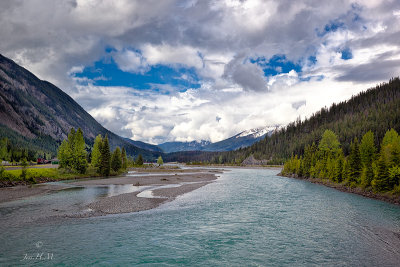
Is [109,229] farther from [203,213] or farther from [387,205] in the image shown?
[387,205]

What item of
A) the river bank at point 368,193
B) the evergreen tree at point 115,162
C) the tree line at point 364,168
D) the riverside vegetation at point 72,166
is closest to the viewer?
the river bank at point 368,193

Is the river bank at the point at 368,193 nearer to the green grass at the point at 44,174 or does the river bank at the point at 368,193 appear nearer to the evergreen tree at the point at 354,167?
the evergreen tree at the point at 354,167

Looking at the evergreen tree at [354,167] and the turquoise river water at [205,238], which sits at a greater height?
the evergreen tree at [354,167]

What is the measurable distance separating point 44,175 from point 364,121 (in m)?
223

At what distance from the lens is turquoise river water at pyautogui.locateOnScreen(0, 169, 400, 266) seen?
688 inches

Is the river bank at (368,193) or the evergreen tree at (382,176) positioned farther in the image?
the evergreen tree at (382,176)

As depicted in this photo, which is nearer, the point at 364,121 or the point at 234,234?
the point at 234,234

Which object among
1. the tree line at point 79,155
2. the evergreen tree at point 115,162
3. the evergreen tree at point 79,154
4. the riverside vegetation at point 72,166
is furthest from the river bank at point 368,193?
the evergreen tree at point 115,162

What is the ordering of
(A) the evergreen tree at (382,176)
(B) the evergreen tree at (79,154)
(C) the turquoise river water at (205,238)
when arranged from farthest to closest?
(B) the evergreen tree at (79,154) < (A) the evergreen tree at (382,176) < (C) the turquoise river water at (205,238)

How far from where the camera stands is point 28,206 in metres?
33.8

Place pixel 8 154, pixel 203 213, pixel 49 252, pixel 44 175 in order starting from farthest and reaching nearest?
pixel 8 154
pixel 44 175
pixel 203 213
pixel 49 252

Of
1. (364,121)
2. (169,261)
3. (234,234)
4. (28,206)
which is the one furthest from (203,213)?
(364,121)

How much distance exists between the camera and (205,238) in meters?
22.1

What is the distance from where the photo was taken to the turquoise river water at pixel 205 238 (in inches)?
688
